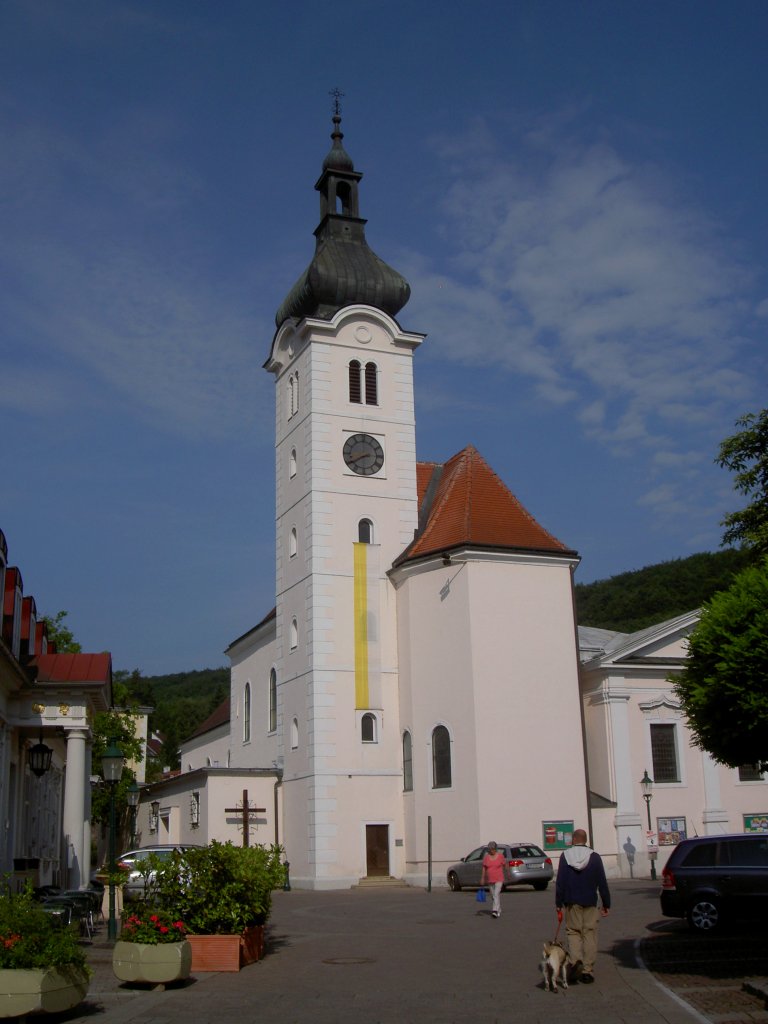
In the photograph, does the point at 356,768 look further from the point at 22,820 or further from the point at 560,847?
the point at 22,820

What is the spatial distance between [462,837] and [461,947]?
58.1 ft

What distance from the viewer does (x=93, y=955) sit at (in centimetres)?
1655

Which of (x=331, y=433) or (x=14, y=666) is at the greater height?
(x=331, y=433)

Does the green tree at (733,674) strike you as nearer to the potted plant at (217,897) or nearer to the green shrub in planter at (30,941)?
the potted plant at (217,897)

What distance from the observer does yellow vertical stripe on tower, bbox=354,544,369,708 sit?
124 ft

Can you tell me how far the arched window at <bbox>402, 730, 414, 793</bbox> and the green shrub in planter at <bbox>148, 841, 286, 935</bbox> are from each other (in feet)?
71.1

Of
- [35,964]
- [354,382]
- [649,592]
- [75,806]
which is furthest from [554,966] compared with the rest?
[649,592]

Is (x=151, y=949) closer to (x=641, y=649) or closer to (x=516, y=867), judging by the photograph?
(x=516, y=867)

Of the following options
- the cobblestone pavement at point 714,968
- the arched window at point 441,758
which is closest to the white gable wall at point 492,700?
the arched window at point 441,758

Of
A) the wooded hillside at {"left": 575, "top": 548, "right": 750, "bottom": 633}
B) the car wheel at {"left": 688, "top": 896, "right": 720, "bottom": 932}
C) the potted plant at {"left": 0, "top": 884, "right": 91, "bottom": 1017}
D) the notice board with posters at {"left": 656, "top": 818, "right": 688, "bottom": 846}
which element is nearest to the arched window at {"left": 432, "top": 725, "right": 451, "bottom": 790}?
the notice board with posters at {"left": 656, "top": 818, "right": 688, "bottom": 846}

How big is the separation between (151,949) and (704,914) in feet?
29.0

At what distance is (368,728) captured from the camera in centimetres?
3759

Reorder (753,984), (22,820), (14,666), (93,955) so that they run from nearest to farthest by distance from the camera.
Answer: (753,984) → (93,955) → (14,666) → (22,820)

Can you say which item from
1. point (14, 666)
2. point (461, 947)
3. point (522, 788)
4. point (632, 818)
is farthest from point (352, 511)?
point (461, 947)
